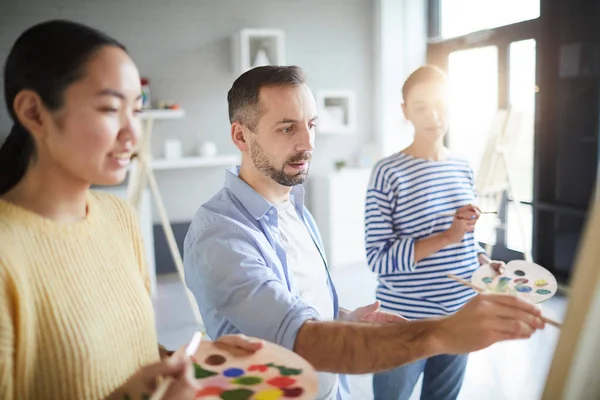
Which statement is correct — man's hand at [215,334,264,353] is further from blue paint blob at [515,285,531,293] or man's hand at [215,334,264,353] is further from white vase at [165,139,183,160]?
white vase at [165,139,183,160]

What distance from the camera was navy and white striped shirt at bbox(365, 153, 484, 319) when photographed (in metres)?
1.74

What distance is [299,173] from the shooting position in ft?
4.29

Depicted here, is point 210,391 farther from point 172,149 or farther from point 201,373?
point 172,149

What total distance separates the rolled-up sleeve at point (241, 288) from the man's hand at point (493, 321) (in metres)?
0.27

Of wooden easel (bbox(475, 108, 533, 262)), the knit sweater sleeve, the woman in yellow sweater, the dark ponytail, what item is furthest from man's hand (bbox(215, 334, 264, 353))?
wooden easel (bbox(475, 108, 533, 262))

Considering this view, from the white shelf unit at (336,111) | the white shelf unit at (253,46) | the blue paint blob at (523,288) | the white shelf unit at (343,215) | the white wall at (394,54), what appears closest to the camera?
the blue paint blob at (523,288)

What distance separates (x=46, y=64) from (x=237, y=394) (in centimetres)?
54

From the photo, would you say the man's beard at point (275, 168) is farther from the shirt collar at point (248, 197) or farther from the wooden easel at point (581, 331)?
the wooden easel at point (581, 331)

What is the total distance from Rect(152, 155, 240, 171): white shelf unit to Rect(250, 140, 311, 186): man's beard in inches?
140

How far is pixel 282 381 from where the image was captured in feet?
2.49

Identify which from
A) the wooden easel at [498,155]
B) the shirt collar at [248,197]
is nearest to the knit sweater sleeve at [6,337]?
the shirt collar at [248,197]

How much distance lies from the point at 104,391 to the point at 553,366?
2.07 ft

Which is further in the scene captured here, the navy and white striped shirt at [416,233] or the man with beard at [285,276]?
the navy and white striped shirt at [416,233]

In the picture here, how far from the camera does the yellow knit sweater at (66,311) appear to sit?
730 mm
